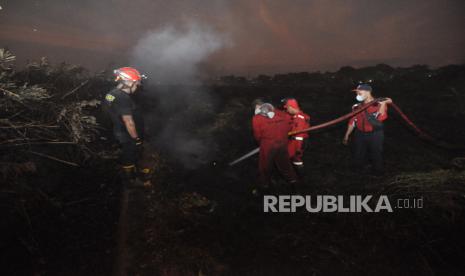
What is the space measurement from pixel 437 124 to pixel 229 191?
9.50 metres

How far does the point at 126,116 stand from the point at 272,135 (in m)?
2.88

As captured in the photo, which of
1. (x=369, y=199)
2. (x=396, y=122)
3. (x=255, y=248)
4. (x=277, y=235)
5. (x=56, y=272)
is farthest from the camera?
(x=396, y=122)

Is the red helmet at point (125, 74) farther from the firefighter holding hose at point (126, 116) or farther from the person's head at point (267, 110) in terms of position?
the person's head at point (267, 110)

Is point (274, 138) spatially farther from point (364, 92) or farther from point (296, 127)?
point (364, 92)

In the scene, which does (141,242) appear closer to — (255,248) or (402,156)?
(255,248)

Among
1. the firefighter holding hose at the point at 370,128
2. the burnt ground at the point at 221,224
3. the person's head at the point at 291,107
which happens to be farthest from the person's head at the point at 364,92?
the burnt ground at the point at 221,224

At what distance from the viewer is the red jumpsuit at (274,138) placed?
5145 mm

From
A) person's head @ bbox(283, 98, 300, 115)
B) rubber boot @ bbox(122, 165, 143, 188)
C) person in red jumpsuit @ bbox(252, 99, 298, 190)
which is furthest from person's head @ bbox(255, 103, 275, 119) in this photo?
rubber boot @ bbox(122, 165, 143, 188)

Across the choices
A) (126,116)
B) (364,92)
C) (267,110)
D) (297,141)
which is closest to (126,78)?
(126,116)

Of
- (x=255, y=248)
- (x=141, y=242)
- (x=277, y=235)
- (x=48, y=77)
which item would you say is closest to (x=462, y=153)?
(x=277, y=235)

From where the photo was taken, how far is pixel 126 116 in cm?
539

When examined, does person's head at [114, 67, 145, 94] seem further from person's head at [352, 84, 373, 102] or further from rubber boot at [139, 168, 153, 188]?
person's head at [352, 84, 373, 102]

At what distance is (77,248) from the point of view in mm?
3812

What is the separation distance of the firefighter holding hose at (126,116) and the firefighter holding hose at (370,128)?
468 centimetres
